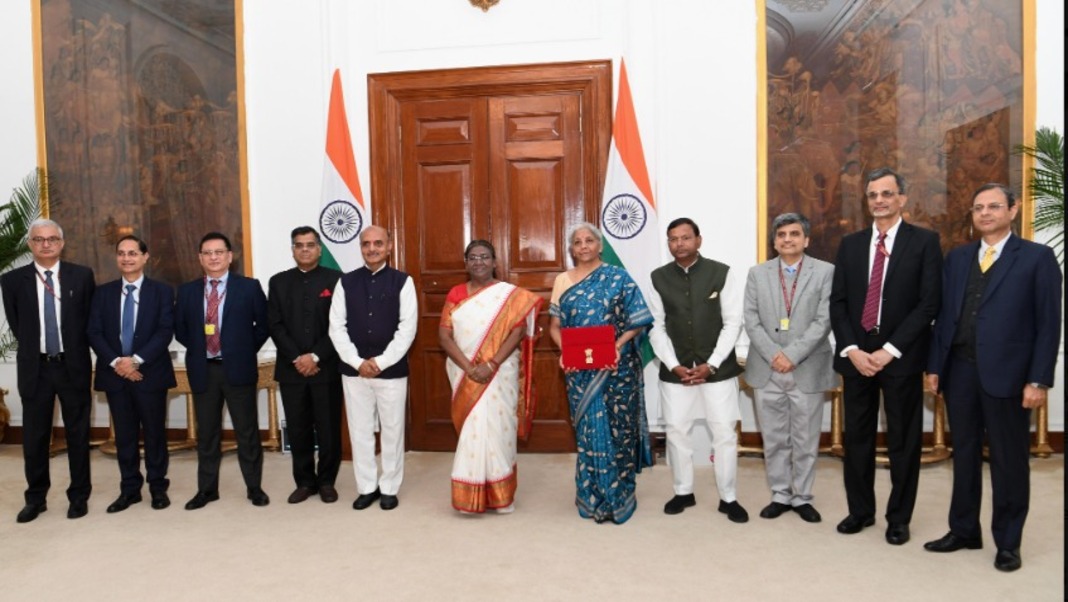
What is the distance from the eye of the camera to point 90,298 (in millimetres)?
3885

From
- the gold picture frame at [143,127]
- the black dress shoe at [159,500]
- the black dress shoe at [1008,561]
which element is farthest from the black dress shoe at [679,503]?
the gold picture frame at [143,127]

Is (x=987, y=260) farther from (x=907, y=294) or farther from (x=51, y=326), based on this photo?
(x=51, y=326)

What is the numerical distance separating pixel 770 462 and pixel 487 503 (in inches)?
55.1

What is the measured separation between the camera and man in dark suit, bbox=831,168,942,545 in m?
3.11

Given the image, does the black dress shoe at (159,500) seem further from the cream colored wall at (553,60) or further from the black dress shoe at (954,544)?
the black dress shoe at (954,544)

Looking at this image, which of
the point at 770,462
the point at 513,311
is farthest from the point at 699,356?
the point at 513,311

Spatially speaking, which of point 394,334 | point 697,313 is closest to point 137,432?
point 394,334

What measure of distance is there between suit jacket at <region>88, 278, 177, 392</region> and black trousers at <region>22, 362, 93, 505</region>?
0.14 meters

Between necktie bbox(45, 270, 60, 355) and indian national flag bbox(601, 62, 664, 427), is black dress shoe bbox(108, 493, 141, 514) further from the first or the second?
indian national flag bbox(601, 62, 664, 427)

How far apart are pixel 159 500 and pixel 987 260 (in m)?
4.03

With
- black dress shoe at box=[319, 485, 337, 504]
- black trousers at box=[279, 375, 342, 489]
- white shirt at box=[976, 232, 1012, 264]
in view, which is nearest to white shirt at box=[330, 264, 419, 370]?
black trousers at box=[279, 375, 342, 489]

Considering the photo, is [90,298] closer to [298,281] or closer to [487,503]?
[298,281]

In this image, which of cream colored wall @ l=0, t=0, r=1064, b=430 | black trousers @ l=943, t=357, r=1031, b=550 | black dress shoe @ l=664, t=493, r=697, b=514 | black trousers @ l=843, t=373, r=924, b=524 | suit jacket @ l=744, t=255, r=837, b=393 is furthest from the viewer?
cream colored wall @ l=0, t=0, r=1064, b=430

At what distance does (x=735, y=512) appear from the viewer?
356 centimetres
